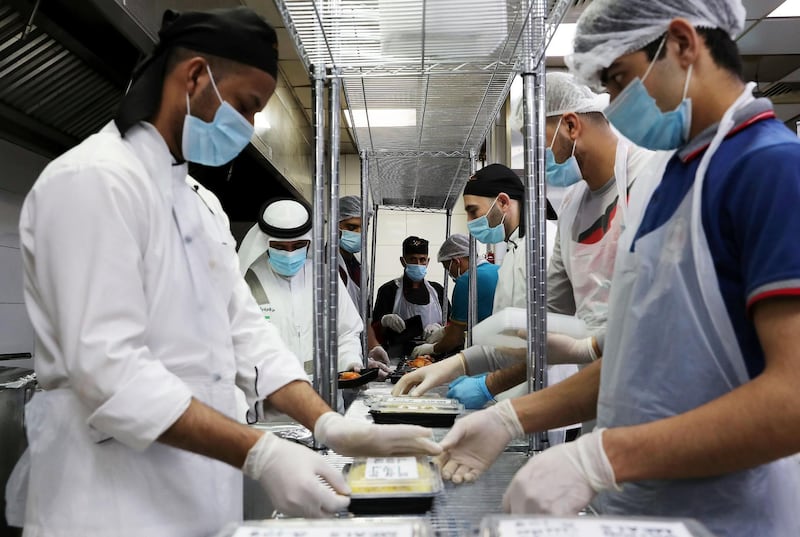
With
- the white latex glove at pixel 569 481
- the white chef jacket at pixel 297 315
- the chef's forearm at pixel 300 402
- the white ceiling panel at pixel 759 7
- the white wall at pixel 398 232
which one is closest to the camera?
the white latex glove at pixel 569 481

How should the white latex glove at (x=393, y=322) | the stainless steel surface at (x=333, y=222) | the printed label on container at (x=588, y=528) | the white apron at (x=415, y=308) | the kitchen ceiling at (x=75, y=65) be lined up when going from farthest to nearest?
the white apron at (x=415, y=308) → the white latex glove at (x=393, y=322) → the kitchen ceiling at (x=75, y=65) → the stainless steel surface at (x=333, y=222) → the printed label on container at (x=588, y=528)

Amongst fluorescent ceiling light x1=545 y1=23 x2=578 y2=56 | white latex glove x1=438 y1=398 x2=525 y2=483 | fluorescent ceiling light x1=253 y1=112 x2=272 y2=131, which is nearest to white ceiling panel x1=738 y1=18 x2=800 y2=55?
fluorescent ceiling light x1=545 y1=23 x2=578 y2=56

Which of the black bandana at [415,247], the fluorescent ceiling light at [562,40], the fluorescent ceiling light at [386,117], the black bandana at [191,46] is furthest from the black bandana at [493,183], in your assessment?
the black bandana at [415,247]

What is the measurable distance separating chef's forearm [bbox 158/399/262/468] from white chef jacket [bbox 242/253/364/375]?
5.84ft

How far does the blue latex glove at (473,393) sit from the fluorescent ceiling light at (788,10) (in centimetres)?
326

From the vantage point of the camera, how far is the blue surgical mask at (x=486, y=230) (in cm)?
266

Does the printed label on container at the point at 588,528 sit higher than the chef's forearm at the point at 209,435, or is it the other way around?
the chef's forearm at the point at 209,435

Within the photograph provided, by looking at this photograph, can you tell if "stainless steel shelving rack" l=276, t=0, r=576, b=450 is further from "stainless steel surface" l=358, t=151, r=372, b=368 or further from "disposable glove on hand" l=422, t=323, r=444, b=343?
"disposable glove on hand" l=422, t=323, r=444, b=343

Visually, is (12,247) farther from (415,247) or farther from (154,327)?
(415,247)

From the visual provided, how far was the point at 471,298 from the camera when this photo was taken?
2.83 metres

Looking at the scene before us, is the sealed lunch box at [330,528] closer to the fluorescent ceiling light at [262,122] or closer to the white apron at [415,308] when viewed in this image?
→ the fluorescent ceiling light at [262,122]

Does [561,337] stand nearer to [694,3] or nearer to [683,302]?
[683,302]

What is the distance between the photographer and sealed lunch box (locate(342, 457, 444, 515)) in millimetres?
861

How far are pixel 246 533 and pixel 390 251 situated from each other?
7.06 meters
